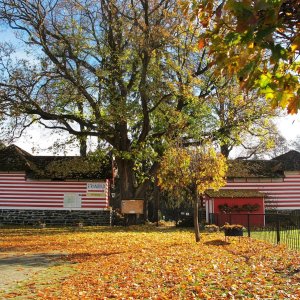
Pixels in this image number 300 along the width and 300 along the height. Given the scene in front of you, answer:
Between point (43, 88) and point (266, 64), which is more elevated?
point (43, 88)

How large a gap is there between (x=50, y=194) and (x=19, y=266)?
21.5 metres

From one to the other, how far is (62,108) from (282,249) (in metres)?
19.7

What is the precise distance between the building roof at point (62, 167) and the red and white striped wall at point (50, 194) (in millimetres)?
505

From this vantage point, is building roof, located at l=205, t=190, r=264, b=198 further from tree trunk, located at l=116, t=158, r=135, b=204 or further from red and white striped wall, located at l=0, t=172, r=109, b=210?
red and white striped wall, located at l=0, t=172, r=109, b=210

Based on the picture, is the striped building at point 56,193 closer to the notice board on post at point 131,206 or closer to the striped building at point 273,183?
the notice board on post at point 131,206

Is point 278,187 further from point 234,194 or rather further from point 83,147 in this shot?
point 83,147

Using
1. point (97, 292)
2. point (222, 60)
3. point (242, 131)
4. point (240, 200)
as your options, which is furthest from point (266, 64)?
point (240, 200)

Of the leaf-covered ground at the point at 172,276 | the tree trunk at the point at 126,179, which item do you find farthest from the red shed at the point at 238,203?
the leaf-covered ground at the point at 172,276

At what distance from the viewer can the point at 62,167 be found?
1337 inches

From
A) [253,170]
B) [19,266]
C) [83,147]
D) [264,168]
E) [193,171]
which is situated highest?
[83,147]

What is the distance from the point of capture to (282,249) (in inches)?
575

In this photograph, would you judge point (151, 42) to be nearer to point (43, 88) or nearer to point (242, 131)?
point (43, 88)

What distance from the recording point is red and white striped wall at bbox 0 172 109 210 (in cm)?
3319

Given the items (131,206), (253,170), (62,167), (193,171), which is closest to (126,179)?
(131,206)
